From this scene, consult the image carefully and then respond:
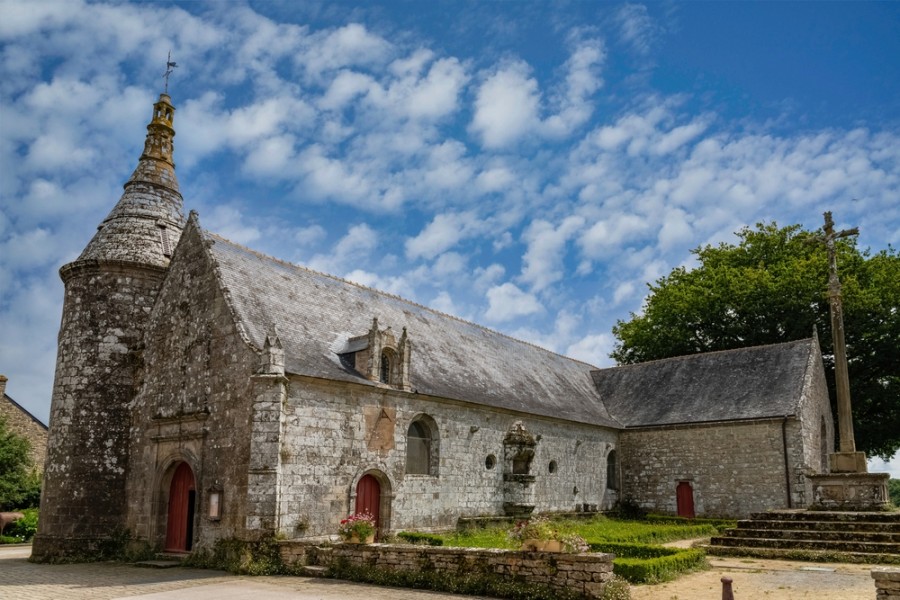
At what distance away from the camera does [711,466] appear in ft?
83.0

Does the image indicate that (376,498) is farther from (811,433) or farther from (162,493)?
(811,433)

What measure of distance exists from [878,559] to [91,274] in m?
20.4

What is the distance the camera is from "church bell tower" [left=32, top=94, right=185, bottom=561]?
59.2ft

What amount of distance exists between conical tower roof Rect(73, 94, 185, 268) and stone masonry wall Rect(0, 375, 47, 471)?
13.0 metres

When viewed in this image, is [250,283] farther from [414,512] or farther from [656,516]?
[656,516]

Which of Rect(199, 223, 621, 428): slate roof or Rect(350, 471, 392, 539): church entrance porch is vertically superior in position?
Rect(199, 223, 621, 428): slate roof

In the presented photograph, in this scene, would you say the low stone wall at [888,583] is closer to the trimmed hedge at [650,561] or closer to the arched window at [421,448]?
the trimmed hedge at [650,561]

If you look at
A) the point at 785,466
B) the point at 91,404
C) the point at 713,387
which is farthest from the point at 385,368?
the point at 713,387

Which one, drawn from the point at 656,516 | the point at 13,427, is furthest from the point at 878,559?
the point at 13,427

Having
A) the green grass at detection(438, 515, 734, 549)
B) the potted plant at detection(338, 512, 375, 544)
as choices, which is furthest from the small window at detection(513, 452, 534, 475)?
the potted plant at detection(338, 512, 375, 544)

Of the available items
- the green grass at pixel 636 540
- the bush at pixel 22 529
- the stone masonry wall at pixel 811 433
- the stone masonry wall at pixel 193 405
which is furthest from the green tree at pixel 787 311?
the bush at pixel 22 529

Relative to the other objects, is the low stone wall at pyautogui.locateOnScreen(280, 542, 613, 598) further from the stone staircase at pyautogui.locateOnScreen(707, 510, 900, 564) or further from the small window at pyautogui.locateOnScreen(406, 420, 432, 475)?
the stone staircase at pyautogui.locateOnScreen(707, 510, 900, 564)

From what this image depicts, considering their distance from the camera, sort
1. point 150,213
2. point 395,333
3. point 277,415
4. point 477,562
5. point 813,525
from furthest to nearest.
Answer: point 395,333 < point 150,213 < point 813,525 < point 277,415 < point 477,562

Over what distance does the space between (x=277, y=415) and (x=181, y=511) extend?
14.8 ft
